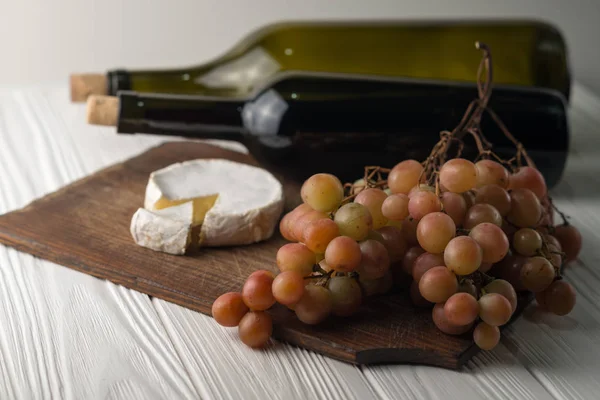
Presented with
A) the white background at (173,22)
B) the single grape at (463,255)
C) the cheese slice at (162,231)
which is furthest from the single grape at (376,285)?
the white background at (173,22)

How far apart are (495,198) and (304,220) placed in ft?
0.63

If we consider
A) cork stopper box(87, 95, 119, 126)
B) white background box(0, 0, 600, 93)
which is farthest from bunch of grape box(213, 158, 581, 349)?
white background box(0, 0, 600, 93)

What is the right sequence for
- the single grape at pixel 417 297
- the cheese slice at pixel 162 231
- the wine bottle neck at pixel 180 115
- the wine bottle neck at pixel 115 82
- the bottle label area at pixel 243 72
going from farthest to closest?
the bottle label area at pixel 243 72
the wine bottle neck at pixel 115 82
the wine bottle neck at pixel 180 115
the cheese slice at pixel 162 231
the single grape at pixel 417 297

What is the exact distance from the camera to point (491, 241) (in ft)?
2.31

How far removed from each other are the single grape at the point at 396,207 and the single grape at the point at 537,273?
0.42 ft

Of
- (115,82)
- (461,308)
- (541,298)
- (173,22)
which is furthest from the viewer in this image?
(173,22)

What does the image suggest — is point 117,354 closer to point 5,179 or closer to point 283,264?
point 283,264

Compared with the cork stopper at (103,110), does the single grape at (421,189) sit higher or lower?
higher

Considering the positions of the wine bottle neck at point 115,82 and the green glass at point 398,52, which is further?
the green glass at point 398,52

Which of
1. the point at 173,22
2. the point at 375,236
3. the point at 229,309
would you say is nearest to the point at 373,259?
the point at 375,236

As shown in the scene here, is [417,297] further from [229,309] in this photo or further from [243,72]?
[243,72]

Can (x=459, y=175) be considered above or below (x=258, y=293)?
above

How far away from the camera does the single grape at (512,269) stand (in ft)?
2.53

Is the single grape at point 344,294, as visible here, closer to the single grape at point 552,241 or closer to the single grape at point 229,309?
the single grape at point 229,309
